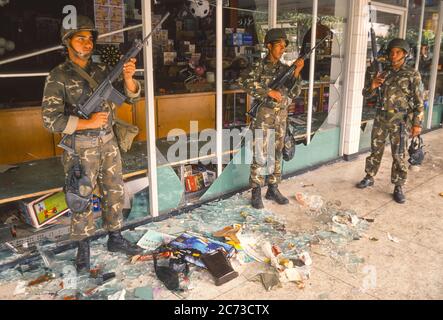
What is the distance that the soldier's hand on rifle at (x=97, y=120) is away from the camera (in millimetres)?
2764

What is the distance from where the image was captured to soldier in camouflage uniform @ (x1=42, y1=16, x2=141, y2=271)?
105 inches

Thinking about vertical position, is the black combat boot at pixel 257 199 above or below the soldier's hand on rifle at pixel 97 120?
below

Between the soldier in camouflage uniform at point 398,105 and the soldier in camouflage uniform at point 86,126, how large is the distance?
2.87 meters

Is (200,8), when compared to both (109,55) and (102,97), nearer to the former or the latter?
(109,55)

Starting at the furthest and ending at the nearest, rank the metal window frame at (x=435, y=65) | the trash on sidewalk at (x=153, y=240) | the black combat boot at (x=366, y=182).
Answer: the metal window frame at (x=435, y=65) < the black combat boot at (x=366, y=182) < the trash on sidewalk at (x=153, y=240)

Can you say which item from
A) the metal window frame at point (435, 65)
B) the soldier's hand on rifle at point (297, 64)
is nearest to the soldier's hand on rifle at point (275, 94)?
the soldier's hand on rifle at point (297, 64)

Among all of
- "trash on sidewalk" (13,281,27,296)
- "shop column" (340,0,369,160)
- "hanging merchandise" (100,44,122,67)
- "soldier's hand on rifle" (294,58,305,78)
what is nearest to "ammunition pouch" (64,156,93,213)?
"trash on sidewalk" (13,281,27,296)

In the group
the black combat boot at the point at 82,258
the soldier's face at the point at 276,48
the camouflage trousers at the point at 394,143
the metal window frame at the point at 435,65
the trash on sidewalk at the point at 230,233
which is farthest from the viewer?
the metal window frame at the point at 435,65

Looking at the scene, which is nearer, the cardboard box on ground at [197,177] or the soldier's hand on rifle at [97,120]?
the soldier's hand on rifle at [97,120]

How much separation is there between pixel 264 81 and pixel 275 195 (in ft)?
4.26

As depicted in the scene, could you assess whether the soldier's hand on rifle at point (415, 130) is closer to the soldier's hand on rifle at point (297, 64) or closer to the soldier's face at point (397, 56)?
the soldier's face at point (397, 56)

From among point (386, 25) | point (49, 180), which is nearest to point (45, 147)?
point (49, 180)

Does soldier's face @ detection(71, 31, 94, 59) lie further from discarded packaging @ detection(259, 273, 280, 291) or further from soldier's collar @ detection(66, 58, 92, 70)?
discarded packaging @ detection(259, 273, 280, 291)
